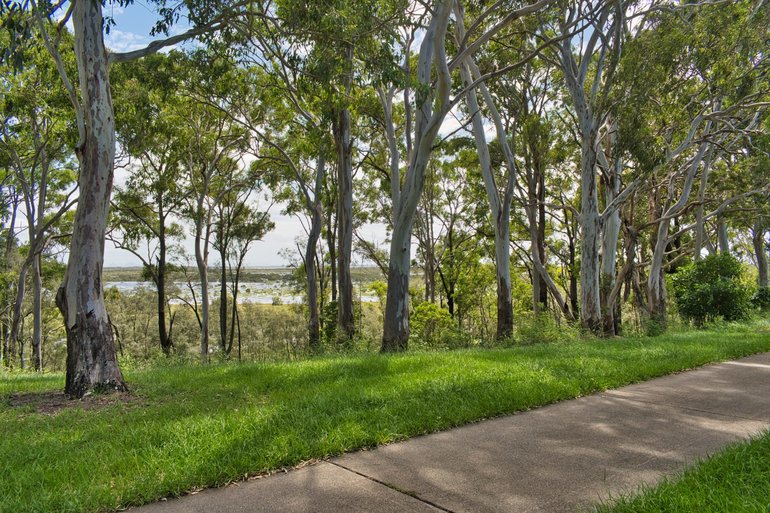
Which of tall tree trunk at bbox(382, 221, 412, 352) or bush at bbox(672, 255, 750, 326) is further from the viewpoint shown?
bush at bbox(672, 255, 750, 326)

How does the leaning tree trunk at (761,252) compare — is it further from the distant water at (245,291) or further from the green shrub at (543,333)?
the distant water at (245,291)

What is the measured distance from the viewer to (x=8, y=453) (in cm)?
431

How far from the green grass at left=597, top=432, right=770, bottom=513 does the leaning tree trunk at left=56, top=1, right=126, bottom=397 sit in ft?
21.6

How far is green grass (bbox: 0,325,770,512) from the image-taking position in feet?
12.0

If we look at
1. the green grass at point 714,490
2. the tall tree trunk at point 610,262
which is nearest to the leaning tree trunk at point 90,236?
the green grass at point 714,490

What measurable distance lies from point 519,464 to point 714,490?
1267mm

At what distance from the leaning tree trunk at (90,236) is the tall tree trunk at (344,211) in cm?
874

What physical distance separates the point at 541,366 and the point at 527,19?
35.0 feet

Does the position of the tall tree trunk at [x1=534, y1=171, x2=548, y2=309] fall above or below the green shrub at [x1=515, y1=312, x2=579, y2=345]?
above

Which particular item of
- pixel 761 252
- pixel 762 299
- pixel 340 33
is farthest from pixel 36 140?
pixel 761 252

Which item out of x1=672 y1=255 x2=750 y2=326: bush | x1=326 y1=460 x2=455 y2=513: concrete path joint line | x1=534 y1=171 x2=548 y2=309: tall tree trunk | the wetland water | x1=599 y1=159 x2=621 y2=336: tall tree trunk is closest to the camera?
x1=326 y1=460 x2=455 y2=513: concrete path joint line

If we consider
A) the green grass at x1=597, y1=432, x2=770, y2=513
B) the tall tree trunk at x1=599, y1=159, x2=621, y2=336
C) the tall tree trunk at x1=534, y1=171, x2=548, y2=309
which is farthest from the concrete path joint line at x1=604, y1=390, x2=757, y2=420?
the tall tree trunk at x1=534, y1=171, x2=548, y2=309

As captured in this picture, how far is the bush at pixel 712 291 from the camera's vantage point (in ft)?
→ 57.0

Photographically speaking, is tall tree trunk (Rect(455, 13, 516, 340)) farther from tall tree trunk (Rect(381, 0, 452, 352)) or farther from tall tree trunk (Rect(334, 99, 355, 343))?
tall tree trunk (Rect(334, 99, 355, 343))
